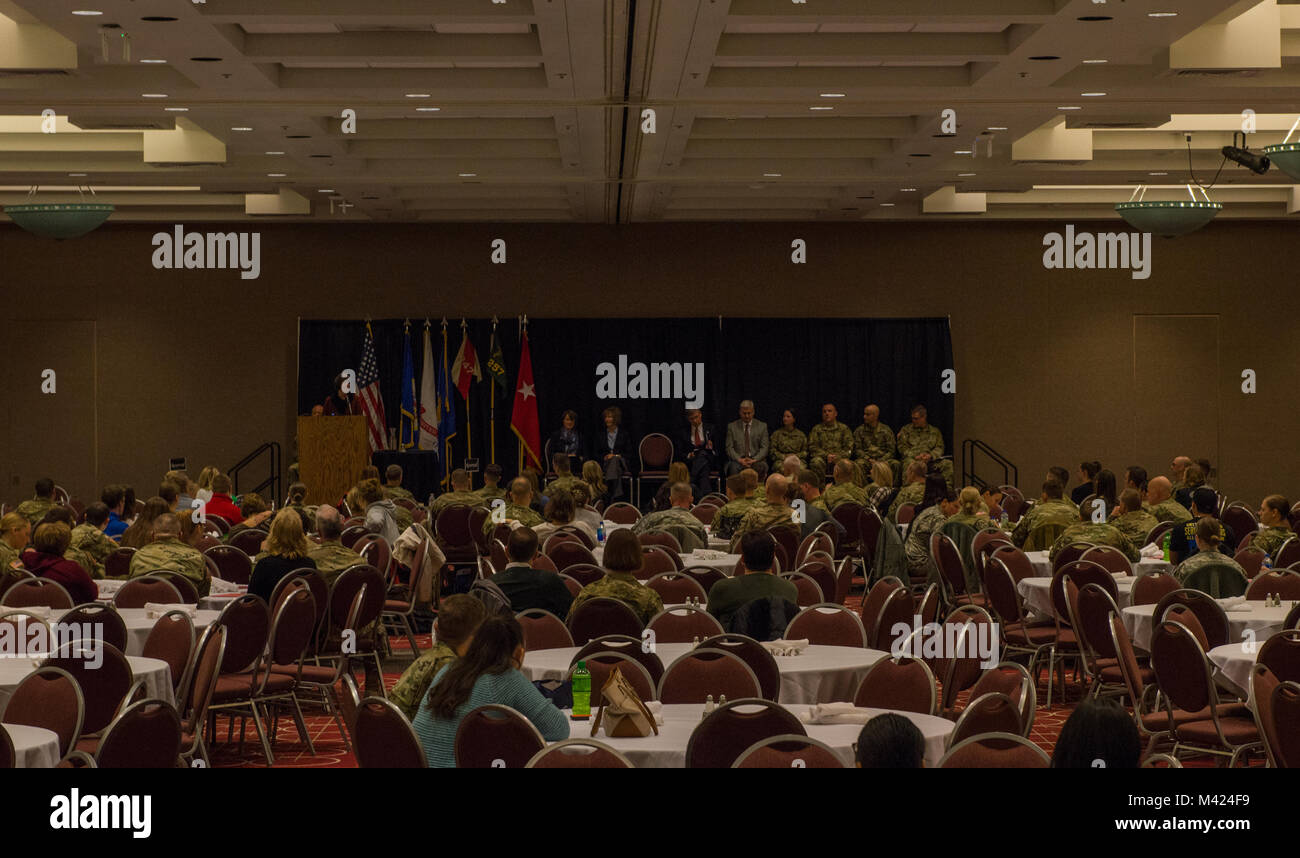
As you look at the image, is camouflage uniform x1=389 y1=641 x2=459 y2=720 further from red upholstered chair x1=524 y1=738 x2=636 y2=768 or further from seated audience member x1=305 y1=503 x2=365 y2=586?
seated audience member x1=305 y1=503 x2=365 y2=586

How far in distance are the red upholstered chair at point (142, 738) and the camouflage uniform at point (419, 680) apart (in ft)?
2.73

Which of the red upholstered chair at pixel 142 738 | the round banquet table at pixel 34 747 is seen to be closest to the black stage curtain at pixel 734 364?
the round banquet table at pixel 34 747

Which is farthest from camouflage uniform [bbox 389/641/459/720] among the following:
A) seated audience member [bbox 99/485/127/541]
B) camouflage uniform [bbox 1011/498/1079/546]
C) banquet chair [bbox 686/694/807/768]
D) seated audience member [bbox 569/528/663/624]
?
camouflage uniform [bbox 1011/498/1079/546]

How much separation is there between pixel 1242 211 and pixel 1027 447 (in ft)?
15.0

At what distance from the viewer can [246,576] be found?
11.4 meters

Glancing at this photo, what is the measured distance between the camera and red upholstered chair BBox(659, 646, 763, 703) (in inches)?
260

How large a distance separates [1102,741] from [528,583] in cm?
506

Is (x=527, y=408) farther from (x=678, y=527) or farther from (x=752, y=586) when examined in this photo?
(x=752, y=586)

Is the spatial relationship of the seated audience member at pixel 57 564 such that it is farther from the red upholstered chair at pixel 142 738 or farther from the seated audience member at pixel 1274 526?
the seated audience member at pixel 1274 526

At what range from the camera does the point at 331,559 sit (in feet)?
34.0

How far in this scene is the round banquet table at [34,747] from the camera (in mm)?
5605

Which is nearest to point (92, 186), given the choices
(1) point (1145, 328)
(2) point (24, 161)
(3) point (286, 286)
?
(2) point (24, 161)

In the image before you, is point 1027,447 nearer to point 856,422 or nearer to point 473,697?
point 856,422

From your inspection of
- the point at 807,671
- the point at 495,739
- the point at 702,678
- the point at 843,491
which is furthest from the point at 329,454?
the point at 495,739
